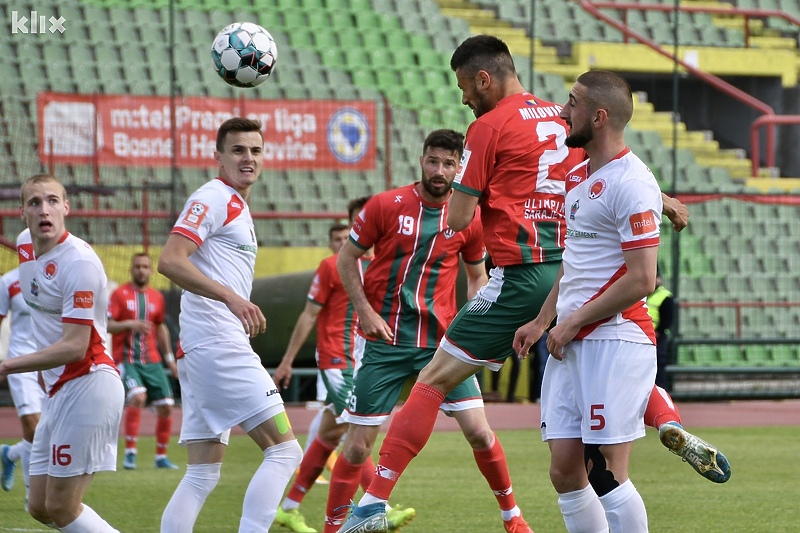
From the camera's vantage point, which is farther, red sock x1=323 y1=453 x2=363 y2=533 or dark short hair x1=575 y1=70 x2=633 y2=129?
red sock x1=323 y1=453 x2=363 y2=533

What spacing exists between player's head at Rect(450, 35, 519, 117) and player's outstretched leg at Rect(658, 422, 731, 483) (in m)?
1.94

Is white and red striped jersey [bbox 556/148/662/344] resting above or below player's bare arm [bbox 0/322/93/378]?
above

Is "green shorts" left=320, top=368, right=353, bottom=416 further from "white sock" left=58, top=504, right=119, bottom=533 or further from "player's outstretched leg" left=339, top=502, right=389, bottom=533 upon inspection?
"white sock" left=58, top=504, right=119, bottom=533

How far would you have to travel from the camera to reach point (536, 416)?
14734 mm

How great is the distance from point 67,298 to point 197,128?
36.9 feet

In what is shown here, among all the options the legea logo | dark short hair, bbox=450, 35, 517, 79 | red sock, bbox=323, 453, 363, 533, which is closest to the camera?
dark short hair, bbox=450, 35, 517, 79

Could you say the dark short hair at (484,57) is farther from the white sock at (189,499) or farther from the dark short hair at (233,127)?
the white sock at (189,499)

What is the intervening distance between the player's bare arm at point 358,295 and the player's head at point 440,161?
553mm

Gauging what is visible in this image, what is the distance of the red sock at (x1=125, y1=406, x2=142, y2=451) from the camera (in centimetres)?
1118

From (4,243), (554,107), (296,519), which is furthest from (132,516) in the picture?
(4,243)

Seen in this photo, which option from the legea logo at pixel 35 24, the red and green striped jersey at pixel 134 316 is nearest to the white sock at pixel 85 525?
the red and green striped jersey at pixel 134 316

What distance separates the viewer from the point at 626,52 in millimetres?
23547

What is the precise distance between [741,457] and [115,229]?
816 centimetres

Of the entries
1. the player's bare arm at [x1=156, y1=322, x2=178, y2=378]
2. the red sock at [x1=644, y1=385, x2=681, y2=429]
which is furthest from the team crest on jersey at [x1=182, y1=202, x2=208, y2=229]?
the player's bare arm at [x1=156, y1=322, x2=178, y2=378]
